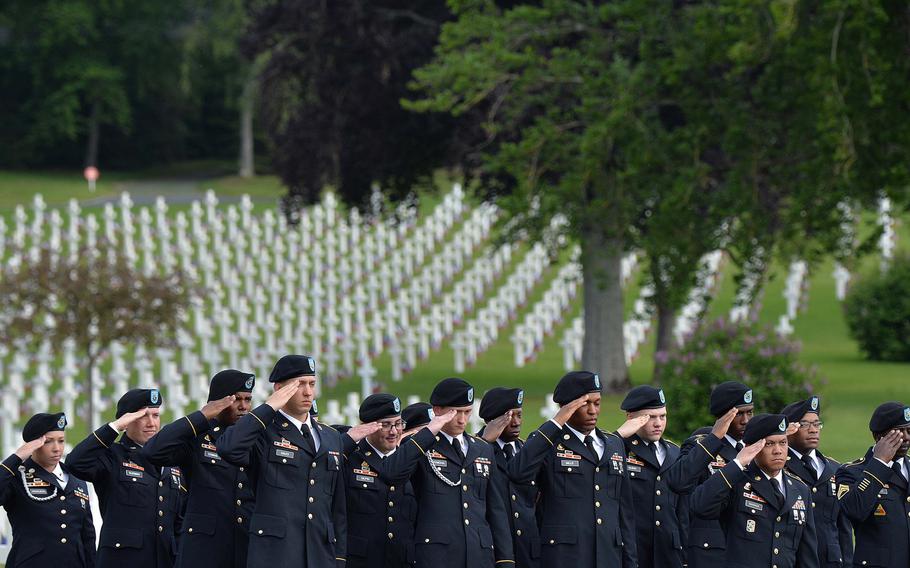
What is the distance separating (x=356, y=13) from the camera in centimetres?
2586

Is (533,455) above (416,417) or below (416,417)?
below

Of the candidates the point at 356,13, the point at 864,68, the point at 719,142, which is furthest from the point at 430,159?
the point at 864,68

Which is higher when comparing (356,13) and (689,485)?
(356,13)

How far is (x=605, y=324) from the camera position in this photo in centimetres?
2608

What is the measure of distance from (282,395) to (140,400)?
123 centimetres

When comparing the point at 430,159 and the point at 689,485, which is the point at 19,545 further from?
the point at 430,159

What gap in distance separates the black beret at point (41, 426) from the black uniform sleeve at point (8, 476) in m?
0.14

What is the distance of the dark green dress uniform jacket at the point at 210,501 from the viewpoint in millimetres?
8750

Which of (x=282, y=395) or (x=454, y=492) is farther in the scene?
(x=454, y=492)

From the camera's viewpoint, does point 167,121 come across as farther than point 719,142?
Yes

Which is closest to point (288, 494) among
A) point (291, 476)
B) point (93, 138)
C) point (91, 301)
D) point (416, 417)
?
point (291, 476)

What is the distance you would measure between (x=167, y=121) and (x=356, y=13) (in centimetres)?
4766

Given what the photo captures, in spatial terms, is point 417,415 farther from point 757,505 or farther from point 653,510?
point 757,505

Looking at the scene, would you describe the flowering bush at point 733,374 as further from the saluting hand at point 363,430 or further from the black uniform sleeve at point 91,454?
the black uniform sleeve at point 91,454
